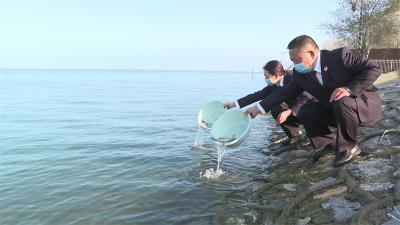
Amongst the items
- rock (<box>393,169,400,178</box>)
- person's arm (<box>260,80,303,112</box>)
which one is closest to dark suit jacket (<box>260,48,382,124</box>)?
person's arm (<box>260,80,303,112</box>)

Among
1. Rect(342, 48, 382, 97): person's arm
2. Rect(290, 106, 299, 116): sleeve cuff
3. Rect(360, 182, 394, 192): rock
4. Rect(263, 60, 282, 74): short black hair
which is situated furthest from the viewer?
Rect(263, 60, 282, 74): short black hair

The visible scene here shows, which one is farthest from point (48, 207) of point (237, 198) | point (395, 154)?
point (395, 154)

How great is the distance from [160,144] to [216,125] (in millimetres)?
3576

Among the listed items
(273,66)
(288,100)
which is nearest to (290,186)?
(288,100)

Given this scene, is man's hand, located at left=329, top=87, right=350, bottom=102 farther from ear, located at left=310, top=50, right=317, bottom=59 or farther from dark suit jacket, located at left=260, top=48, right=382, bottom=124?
ear, located at left=310, top=50, right=317, bottom=59

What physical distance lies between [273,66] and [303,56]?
95.0 inches

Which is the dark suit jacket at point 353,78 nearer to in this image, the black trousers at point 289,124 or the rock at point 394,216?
the rock at point 394,216

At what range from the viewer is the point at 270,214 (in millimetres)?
5188

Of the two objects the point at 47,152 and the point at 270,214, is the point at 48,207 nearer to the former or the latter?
the point at 270,214

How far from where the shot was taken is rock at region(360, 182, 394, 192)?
480 centimetres

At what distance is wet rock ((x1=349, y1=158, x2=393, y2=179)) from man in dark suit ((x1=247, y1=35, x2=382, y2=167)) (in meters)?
0.15

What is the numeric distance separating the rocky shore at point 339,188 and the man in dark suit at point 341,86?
0.32 m

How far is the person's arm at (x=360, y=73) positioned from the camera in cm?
515

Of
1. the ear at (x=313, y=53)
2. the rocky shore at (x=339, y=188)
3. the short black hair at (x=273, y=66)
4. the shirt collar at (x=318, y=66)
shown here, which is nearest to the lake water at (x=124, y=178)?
the rocky shore at (x=339, y=188)
